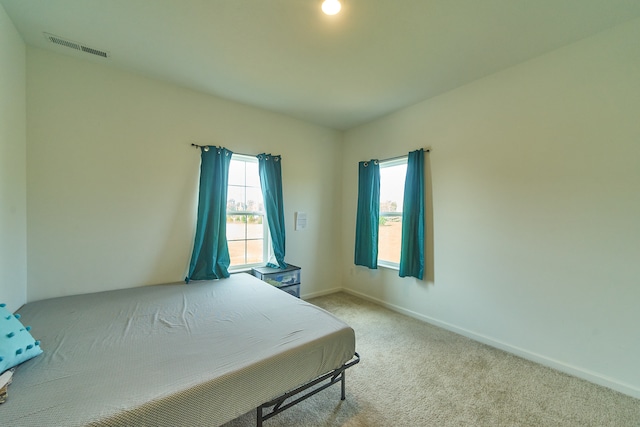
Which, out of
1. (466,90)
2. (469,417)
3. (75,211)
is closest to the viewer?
(469,417)

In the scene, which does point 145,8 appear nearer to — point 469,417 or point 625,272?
point 469,417

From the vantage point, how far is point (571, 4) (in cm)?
165

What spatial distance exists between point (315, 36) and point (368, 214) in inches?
91.0

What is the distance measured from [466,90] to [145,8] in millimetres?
2961

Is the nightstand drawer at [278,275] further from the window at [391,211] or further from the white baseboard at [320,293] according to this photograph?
the window at [391,211]

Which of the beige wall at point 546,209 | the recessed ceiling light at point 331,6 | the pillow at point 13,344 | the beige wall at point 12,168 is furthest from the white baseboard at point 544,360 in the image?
the beige wall at point 12,168

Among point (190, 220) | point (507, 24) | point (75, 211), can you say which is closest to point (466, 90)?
point (507, 24)

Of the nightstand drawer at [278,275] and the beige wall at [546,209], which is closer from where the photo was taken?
the beige wall at [546,209]

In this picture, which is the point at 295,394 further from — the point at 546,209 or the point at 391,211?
the point at 391,211

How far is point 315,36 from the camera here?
196cm

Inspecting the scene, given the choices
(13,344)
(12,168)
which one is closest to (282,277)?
(13,344)

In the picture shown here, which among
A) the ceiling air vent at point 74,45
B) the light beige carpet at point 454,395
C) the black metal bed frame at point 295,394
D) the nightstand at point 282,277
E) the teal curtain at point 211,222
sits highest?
the ceiling air vent at point 74,45

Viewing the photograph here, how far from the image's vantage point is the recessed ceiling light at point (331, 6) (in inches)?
63.9

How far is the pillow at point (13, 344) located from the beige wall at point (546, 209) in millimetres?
3312
